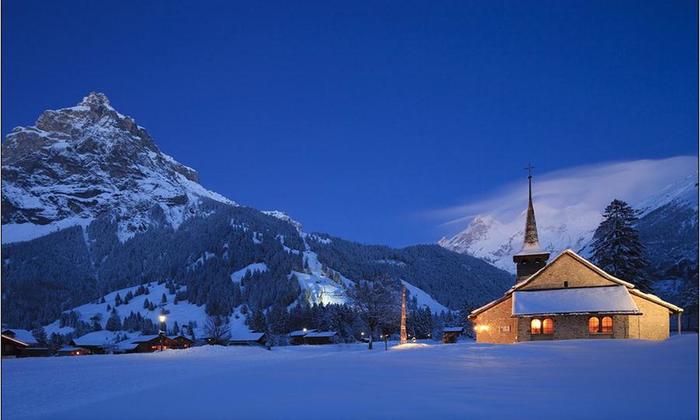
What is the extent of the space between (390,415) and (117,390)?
10.5 meters

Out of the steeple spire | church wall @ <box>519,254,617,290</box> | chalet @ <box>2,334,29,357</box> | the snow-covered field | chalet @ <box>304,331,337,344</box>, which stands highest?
the steeple spire

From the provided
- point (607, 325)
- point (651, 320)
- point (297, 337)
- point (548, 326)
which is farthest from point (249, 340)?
point (651, 320)

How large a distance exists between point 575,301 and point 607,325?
2.55 m

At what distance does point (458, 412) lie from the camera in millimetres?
10164

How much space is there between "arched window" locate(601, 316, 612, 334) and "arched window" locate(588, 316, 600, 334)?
0.39 meters

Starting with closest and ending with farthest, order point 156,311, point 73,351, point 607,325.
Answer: point 607,325 < point 73,351 < point 156,311

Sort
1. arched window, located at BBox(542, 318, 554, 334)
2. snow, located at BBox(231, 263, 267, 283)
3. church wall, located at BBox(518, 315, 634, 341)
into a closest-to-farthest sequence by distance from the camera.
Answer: church wall, located at BBox(518, 315, 634, 341), arched window, located at BBox(542, 318, 554, 334), snow, located at BBox(231, 263, 267, 283)

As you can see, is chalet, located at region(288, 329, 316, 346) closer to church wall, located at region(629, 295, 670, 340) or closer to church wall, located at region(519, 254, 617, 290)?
church wall, located at region(519, 254, 617, 290)

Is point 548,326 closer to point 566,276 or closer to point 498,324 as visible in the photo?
point 566,276

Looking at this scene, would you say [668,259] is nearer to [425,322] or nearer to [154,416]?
[425,322]

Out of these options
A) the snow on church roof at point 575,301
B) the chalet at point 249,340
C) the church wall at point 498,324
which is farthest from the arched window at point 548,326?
the chalet at point 249,340

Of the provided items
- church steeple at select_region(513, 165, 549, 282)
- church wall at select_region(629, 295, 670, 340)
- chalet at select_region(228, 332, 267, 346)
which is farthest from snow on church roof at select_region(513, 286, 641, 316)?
chalet at select_region(228, 332, 267, 346)

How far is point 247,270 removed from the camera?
625 ft

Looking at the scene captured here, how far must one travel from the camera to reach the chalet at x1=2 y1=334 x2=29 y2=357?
6278cm
